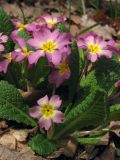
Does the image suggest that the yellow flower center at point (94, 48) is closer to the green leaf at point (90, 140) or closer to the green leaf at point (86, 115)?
the green leaf at point (86, 115)

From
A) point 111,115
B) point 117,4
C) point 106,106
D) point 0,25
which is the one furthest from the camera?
point 117,4

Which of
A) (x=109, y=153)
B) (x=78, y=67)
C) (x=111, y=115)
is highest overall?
(x=78, y=67)

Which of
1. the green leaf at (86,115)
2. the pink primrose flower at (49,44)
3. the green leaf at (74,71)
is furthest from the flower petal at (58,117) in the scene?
the green leaf at (74,71)

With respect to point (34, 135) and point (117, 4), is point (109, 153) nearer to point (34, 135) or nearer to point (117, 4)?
point (34, 135)

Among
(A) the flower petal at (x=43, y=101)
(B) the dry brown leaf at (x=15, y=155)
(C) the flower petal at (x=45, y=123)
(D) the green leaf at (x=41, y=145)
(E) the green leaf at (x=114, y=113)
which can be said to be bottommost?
(B) the dry brown leaf at (x=15, y=155)

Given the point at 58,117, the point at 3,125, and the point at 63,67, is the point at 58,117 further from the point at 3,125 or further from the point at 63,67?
the point at 3,125

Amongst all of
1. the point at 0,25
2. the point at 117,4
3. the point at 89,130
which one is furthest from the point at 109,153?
the point at 117,4
